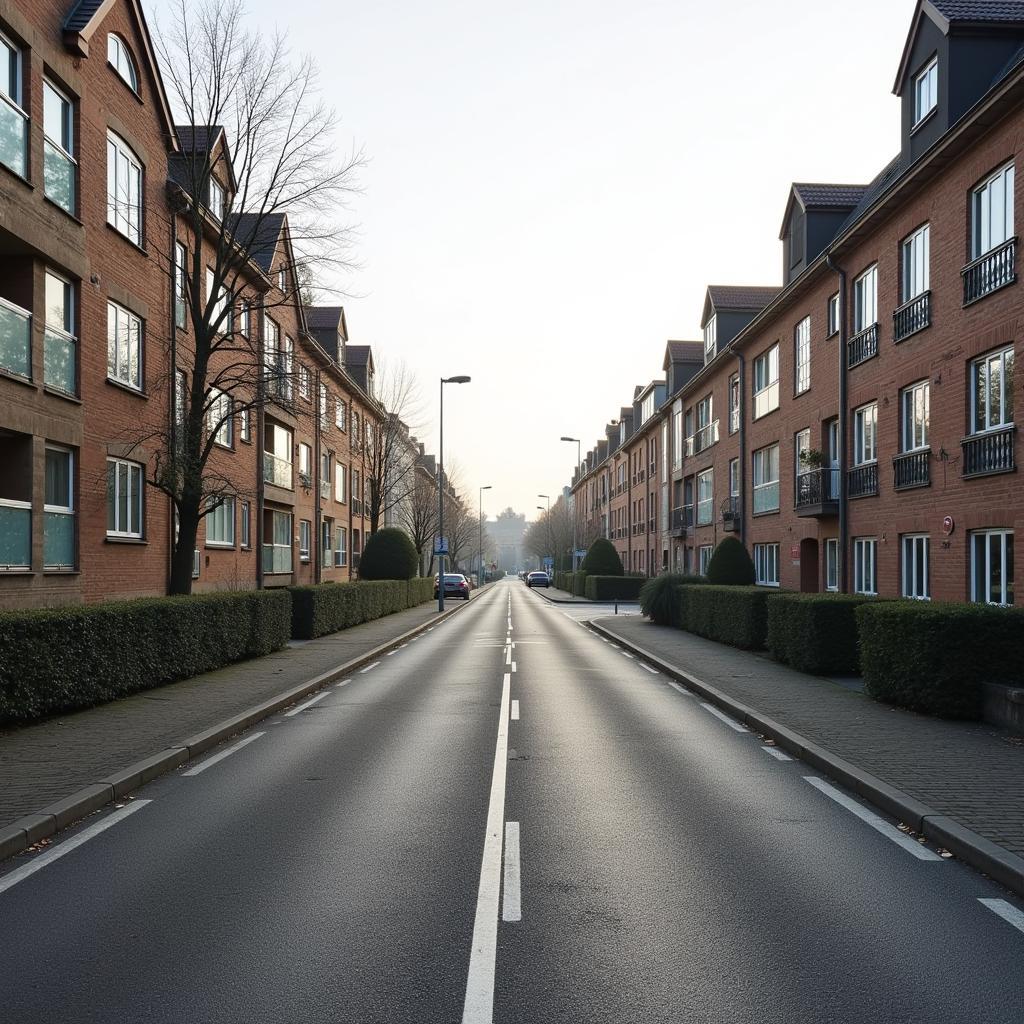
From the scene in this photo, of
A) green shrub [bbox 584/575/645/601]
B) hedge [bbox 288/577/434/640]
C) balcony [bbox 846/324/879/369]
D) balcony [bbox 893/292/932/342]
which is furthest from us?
green shrub [bbox 584/575/645/601]

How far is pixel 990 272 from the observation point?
15.2m

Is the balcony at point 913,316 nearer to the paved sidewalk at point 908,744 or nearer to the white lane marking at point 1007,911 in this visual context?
the paved sidewalk at point 908,744

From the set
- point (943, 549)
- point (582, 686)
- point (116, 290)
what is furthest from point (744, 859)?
Answer: point (116, 290)

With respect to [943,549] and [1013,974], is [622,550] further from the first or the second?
[1013,974]

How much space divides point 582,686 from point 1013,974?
10.3 metres

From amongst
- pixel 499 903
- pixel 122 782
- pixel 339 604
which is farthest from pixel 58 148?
pixel 499 903

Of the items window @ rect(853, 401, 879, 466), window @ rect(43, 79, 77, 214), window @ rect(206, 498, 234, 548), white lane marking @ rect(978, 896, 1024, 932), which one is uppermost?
window @ rect(43, 79, 77, 214)

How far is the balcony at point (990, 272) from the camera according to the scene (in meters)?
14.5

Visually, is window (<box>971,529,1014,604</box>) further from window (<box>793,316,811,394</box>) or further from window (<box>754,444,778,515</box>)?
window (<box>754,444,778,515</box>)

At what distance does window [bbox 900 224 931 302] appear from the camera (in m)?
17.8

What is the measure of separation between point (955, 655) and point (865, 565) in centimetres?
1135

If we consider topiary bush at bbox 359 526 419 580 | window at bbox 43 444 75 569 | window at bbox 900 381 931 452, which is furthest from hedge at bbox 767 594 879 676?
topiary bush at bbox 359 526 419 580

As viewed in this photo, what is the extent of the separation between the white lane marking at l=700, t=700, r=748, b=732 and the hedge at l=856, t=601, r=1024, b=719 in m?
1.91

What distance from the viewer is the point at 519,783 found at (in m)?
7.53
